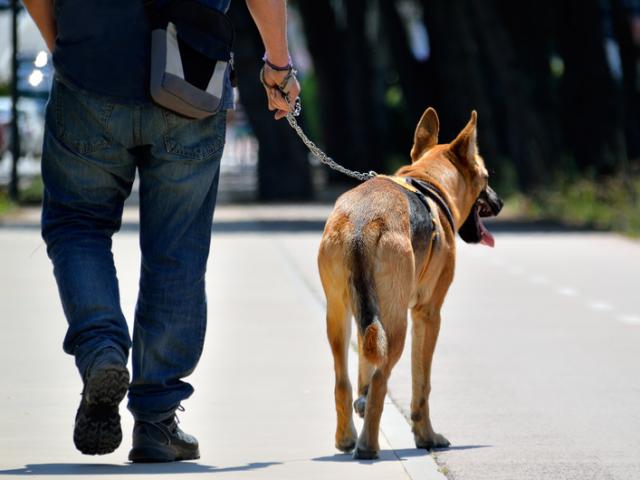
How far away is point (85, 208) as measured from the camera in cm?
586

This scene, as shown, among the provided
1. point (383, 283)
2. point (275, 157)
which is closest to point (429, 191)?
point (383, 283)

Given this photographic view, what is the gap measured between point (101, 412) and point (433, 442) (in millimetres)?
1507

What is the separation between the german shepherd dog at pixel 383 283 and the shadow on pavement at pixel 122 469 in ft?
1.61

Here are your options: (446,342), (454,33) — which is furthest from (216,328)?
(454,33)

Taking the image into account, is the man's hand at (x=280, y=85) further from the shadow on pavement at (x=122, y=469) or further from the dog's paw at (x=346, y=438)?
the shadow on pavement at (x=122, y=469)

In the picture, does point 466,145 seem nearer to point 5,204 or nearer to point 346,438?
point 346,438

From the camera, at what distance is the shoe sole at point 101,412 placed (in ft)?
17.9

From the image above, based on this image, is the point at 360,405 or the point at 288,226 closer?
the point at 360,405

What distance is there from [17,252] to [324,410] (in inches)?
385

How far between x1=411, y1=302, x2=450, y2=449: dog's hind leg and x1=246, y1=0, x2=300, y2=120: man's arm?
979 millimetres

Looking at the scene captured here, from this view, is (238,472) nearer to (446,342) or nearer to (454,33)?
(446,342)

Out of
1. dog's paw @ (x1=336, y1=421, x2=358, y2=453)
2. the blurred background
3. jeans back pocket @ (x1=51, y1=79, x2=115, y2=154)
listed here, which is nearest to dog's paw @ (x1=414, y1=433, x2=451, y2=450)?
dog's paw @ (x1=336, y1=421, x2=358, y2=453)

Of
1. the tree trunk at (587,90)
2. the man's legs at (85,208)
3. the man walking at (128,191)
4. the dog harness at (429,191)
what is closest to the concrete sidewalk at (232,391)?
the man walking at (128,191)

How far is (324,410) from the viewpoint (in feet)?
24.4
